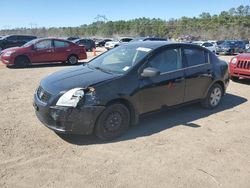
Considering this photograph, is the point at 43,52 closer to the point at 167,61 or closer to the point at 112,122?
the point at 167,61

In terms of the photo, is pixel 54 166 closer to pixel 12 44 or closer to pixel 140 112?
pixel 140 112

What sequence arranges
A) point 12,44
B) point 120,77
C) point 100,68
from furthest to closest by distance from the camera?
point 12,44 < point 100,68 < point 120,77

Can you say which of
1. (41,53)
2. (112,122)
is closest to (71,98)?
(112,122)

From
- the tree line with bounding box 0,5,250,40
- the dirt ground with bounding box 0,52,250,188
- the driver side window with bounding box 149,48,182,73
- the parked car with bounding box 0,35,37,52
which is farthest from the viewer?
the tree line with bounding box 0,5,250,40

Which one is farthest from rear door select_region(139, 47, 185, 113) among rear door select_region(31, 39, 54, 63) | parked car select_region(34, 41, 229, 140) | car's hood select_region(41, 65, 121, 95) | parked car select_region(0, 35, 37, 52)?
parked car select_region(0, 35, 37, 52)

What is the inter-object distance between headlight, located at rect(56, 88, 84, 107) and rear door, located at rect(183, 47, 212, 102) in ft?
8.17

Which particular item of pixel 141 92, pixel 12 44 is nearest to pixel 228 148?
pixel 141 92

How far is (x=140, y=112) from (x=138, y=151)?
0.96m

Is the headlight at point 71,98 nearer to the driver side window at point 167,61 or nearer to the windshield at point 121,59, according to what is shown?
the windshield at point 121,59

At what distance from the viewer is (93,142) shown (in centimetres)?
528

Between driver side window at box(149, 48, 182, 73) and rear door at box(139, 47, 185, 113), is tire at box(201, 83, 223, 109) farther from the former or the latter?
driver side window at box(149, 48, 182, 73)

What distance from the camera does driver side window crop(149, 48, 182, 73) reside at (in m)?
5.98

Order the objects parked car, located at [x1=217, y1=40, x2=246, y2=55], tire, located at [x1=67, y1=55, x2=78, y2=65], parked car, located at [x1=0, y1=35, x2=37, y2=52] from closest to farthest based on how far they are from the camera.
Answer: tire, located at [x1=67, y1=55, x2=78, y2=65] → parked car, located at [x1=0, y1=35, x2=37, y2=52] → parked car, located at [x1=217, y1=40, x2=246, y2=55]

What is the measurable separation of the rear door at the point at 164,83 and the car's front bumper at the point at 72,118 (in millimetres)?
1027
